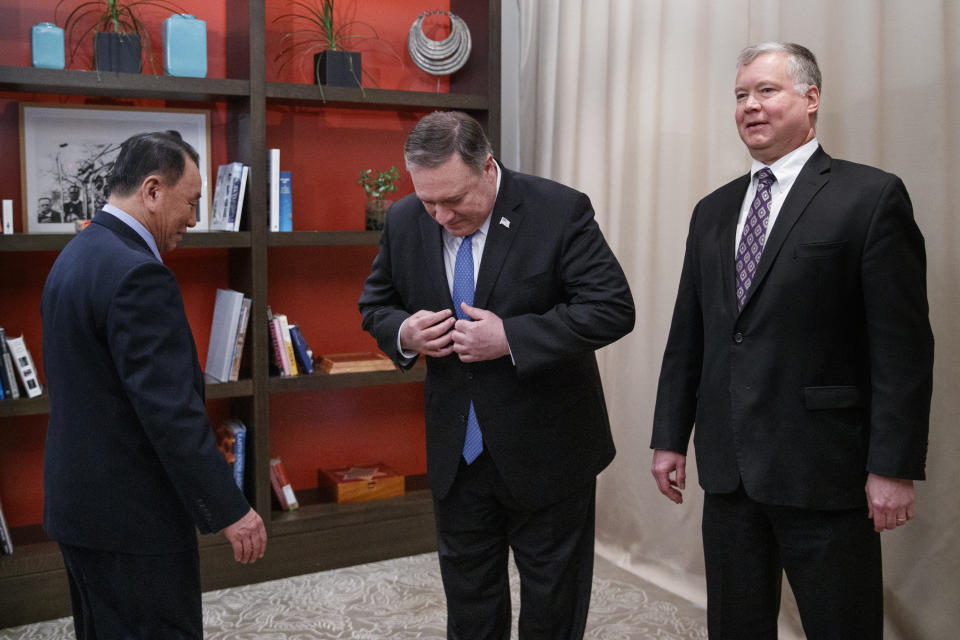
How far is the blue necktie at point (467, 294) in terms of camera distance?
206 cm

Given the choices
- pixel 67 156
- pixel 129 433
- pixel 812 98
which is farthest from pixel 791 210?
pixel 67 156

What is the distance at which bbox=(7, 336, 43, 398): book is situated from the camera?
3027mm

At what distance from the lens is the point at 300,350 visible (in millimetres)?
3492

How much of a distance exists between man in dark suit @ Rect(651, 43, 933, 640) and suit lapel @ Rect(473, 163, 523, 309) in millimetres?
451

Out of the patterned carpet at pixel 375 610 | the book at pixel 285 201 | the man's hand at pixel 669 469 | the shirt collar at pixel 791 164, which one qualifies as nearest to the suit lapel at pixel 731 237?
the shirt collar at pixel 791 164

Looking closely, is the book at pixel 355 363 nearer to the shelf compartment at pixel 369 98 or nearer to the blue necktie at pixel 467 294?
the shelf compartment at pixel 369 98

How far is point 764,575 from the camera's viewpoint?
2.01m

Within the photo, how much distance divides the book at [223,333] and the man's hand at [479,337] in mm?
1582

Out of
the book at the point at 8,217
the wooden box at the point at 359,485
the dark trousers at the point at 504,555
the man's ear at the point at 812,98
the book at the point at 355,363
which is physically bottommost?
the wooden box at the point at 359,485

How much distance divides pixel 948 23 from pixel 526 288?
1296mm

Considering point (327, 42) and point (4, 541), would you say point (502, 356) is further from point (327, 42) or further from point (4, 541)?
point (327, 42)

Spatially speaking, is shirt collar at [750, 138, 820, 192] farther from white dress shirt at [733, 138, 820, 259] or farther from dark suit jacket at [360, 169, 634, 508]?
dark suit jacket at [360, 169, 634, 508]

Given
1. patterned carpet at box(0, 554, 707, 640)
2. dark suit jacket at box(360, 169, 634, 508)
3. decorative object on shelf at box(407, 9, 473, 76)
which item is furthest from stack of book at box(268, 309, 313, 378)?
dark suit jacket at box(360, 169, 634, 508)

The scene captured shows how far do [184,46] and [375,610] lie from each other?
2060 millimetres
